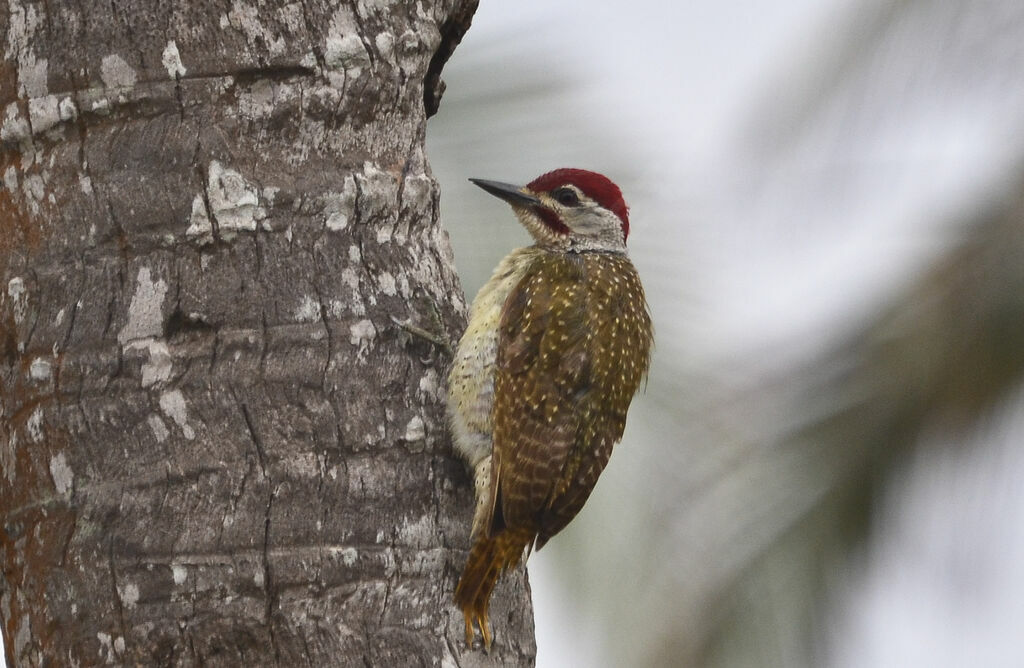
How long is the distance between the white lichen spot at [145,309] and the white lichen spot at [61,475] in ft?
0.93

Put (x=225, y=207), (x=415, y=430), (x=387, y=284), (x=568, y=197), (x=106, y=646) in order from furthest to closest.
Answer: (x=568, y=197) → (x=387, y=284) → (x=415, y=430) → (x=225, y=207) → (x=106, y=646)

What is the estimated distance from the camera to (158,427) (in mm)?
2906

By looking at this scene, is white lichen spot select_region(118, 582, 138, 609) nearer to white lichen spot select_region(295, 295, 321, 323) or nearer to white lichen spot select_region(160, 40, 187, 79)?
white lichen spot select_region(295, 295, 321, 323)

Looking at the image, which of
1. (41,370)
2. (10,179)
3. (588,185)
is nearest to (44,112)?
(10,179)

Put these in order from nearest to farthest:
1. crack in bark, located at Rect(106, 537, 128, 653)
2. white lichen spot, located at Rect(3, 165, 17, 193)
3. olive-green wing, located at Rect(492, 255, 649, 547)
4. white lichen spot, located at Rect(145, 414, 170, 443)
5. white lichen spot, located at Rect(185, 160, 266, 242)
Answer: crack in bark, located at Rect(106, 537, 128, 653) → white lichen spot, located at Rect(145, 414, 170, 443) → white lichen spot, located at Rect(185, 160, 266, 242) → white lichen spot, located at Rect(3, 165, 17, 193) → olive-green wing, located at Rect(492, 255, 649, 547)

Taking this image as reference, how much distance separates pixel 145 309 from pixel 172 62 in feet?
1.85

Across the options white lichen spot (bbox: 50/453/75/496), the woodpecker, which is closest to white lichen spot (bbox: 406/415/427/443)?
the woodpecker

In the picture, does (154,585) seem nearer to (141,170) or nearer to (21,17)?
(141,170)

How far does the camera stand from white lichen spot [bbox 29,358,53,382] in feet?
9.75

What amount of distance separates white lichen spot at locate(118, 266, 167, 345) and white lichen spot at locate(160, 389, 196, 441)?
5.6 inches

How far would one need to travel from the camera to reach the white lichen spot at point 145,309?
9.73 ft

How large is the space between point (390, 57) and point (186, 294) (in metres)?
0.81

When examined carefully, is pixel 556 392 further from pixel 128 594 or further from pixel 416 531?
pixel 128 594

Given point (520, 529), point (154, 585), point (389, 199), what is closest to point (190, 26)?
point (389, 199)
